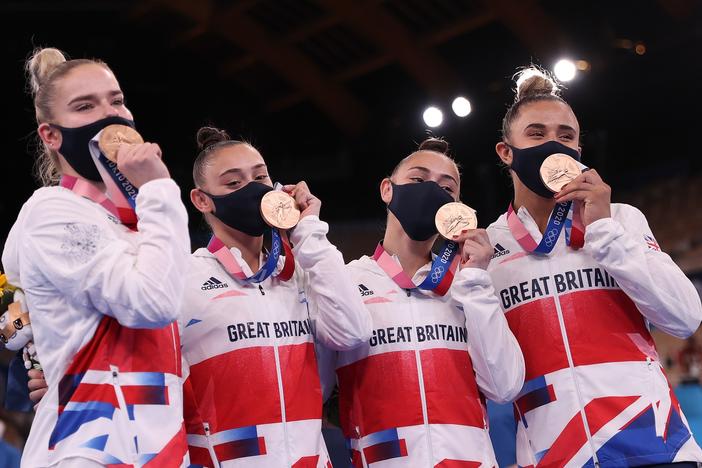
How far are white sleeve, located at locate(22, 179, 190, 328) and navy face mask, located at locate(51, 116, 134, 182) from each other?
17 cm

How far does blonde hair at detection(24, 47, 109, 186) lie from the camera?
9.80ft

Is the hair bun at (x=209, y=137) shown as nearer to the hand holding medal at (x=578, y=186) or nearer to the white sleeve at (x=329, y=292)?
the white sleeve at (x=329, y=292)

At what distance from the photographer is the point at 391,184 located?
149 inches


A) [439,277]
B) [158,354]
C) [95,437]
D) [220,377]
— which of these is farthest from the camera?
[439,277]

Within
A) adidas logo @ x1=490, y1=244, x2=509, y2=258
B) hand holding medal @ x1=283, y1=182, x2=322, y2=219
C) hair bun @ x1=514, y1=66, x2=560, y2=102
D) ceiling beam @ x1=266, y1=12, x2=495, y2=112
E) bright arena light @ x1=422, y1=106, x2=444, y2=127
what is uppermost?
ceiling beam @ x1=266, y1=12, x2=495, y2=112

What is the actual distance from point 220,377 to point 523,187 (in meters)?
1.38

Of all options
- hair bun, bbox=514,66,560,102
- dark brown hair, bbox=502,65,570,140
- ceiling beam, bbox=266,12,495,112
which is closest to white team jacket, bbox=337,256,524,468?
dark brown hair, bbox=502,65,570,140

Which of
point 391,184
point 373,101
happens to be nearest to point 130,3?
point 373,101

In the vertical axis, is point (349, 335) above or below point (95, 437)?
above

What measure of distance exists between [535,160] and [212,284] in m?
1.26

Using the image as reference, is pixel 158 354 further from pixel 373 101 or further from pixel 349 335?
pixel 373 101

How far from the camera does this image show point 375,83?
14.8 m

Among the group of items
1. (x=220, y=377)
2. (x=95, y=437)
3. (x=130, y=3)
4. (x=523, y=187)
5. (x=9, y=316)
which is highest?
(x=130, y=3)

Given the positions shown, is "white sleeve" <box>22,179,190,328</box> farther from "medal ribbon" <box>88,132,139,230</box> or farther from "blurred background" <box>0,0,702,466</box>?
"blurred background" <box>0,0,702,466</box>
